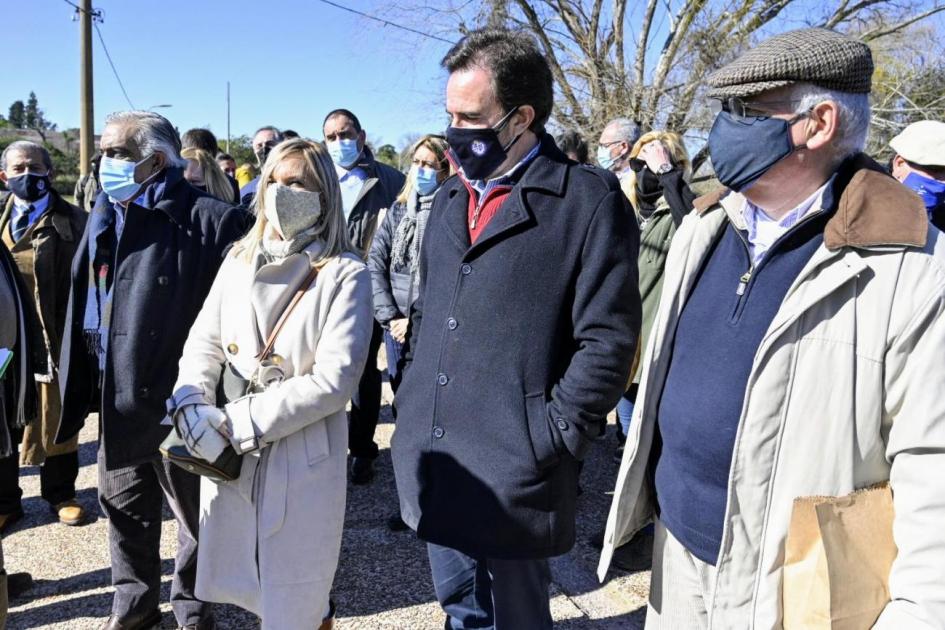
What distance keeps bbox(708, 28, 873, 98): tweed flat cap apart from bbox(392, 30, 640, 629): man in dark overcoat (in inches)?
20.5

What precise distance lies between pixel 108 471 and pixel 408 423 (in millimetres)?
1507

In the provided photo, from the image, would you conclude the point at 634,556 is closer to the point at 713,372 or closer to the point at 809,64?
the point at 713,372

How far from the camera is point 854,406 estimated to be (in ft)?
4.61

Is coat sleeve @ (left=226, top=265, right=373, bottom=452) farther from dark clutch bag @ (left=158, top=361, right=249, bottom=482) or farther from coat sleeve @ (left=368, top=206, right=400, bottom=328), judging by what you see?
coat sleeve @ (left=368, top=206, right=400, bottom=328)

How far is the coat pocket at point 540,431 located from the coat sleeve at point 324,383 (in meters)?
0.71

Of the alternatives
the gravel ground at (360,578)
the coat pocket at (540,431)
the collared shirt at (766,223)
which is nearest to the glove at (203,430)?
the coat pocket at (540,431)

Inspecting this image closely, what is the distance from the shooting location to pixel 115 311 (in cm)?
282

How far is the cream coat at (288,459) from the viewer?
7.72ft

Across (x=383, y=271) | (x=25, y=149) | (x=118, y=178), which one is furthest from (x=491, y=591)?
(x=25, y=149)

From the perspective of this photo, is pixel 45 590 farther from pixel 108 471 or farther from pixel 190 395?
pixel 190 395

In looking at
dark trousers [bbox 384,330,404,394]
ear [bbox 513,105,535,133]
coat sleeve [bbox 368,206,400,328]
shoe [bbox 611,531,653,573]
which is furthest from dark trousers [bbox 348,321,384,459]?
ear [bbox 513,105,535,133]

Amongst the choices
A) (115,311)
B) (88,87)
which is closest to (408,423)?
(115,311)

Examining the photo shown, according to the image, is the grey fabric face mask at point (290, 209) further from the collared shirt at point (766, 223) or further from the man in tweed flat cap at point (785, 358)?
the collared shirt at point (766, 223)

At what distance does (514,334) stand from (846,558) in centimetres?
97
